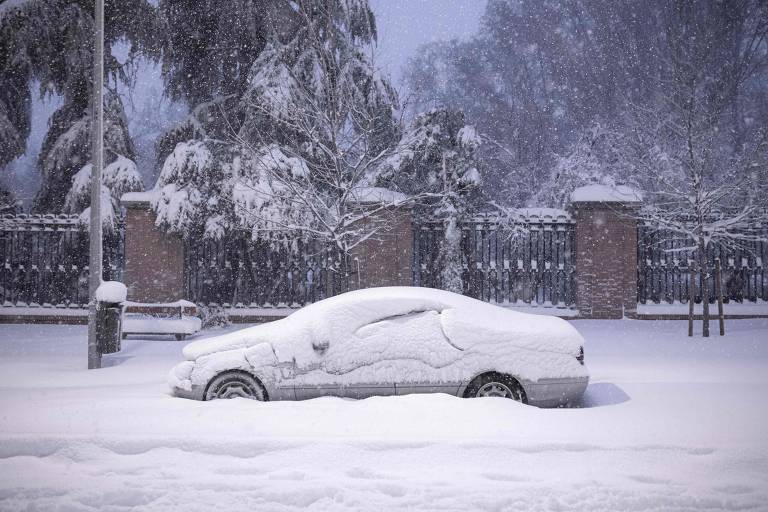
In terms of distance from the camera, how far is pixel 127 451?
5.20 metres

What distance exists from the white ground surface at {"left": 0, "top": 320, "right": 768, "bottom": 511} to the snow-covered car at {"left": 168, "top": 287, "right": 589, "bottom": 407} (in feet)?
1.02

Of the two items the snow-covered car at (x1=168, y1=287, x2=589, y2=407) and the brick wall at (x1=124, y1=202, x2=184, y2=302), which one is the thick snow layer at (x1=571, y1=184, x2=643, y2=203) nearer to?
the snow-covered car at (x1=168, y1=287, x2=589, y2=407)

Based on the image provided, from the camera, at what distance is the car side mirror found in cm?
670

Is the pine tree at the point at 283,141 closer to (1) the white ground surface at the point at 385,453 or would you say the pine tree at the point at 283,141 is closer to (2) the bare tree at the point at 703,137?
(2) the bare tree at the point at 703,137

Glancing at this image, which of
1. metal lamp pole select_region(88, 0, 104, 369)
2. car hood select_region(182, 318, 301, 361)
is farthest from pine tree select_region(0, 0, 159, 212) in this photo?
car hood select_region(182, 318, 301, 361)

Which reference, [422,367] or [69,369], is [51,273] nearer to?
[69,369]

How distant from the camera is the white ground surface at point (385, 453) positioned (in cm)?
433

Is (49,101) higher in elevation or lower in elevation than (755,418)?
higher

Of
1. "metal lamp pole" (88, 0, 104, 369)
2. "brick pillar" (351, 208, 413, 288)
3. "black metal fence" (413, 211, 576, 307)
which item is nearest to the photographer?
"metal lamp pole" (88, 0, 104, 369)

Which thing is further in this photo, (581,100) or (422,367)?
(581,100)

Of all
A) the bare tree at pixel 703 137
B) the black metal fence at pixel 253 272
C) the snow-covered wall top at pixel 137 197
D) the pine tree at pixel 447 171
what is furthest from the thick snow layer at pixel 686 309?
the snow-covered wall top at pixel 137 197

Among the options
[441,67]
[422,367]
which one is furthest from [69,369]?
[441,67]

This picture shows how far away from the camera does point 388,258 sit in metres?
14.5

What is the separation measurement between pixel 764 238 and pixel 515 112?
58.0 feet
